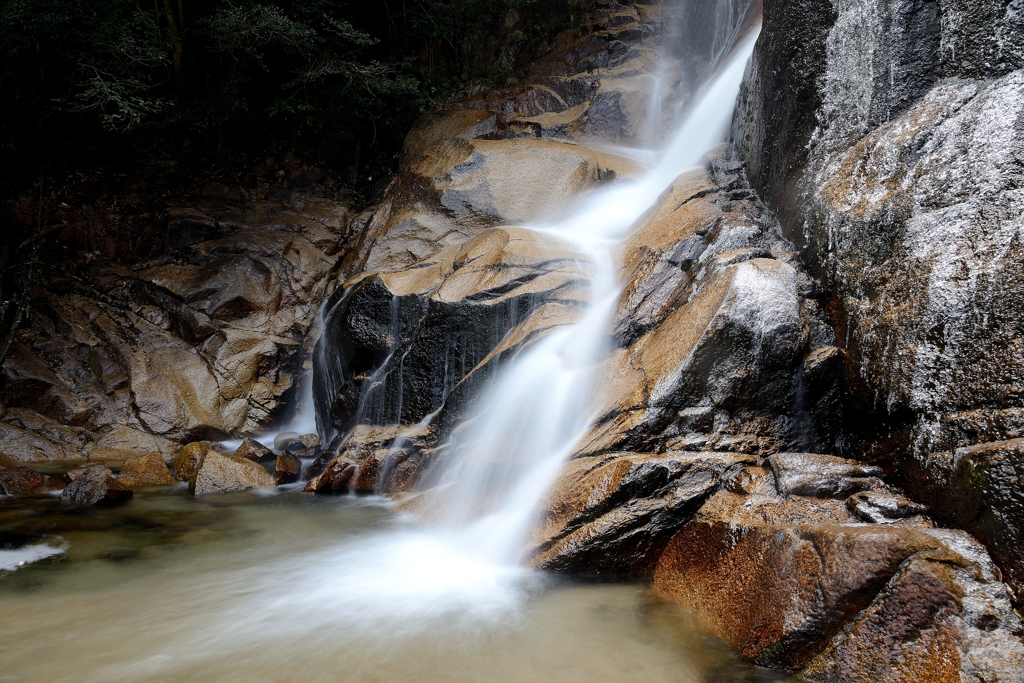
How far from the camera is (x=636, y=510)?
367cm

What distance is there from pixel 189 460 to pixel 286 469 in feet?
3.87

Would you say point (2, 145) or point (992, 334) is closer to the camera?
point (992, 334)

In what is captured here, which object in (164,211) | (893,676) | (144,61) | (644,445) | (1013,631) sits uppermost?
(144,61)

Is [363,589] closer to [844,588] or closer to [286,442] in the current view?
[844,588]

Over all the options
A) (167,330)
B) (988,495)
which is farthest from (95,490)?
(988,495)

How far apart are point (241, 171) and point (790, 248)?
35.0ft

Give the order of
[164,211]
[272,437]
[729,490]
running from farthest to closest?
[164,211], [272,437], [729,490]

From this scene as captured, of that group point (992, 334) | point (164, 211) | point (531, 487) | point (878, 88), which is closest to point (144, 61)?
point (164, 211)

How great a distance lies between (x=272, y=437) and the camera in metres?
8.84

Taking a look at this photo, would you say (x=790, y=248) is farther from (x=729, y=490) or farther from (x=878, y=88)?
(x=729, y=490)

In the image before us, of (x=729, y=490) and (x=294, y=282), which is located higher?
(x=294, y=282)

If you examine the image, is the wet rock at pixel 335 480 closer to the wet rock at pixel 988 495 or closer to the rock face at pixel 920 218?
the rock face at pixel 920 218

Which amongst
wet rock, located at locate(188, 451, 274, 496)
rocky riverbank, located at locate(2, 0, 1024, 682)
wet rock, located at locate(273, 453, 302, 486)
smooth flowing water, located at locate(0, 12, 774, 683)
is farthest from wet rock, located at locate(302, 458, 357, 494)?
wet rock, located at locate(188, 451, 274, 496)

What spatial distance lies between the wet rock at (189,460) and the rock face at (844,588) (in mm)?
5713
